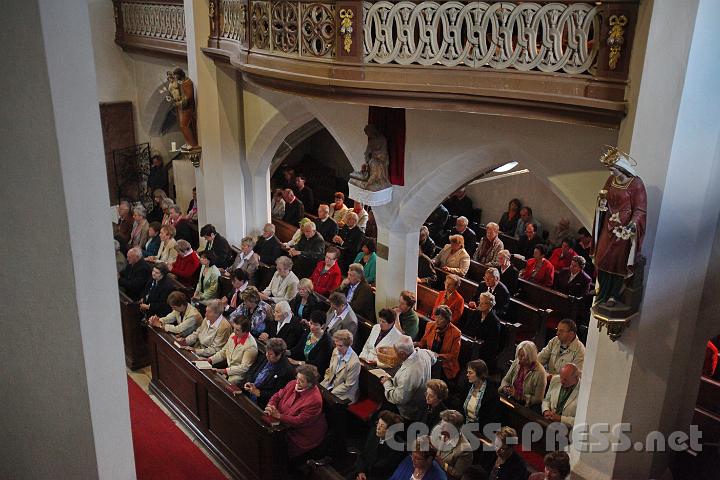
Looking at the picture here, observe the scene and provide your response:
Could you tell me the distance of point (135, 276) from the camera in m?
9.14

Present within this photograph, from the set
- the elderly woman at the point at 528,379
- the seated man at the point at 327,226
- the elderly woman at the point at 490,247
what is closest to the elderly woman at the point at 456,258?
the elderly woman at the point at 490,247

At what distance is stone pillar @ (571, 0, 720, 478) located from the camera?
15.5 feet

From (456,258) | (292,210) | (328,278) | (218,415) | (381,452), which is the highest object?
(292,210)

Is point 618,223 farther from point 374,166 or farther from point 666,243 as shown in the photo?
point 374,166

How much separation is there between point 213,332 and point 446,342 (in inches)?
94.5

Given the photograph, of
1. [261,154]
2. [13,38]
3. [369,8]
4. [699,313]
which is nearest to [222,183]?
[261,154]

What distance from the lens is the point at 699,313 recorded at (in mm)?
5809

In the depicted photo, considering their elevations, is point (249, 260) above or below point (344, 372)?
above

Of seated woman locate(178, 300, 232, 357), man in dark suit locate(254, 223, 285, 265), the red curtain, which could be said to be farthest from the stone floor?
the red curtain

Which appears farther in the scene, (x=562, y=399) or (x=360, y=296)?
(x=360, y=296)

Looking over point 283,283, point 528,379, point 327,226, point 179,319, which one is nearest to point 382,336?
point 528,379

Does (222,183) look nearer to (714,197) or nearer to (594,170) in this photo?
(594,170)

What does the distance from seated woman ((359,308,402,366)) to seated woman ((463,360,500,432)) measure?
3.28ft

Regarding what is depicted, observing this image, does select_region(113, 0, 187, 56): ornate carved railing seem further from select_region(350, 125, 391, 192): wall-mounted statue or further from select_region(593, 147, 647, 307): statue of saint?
select_region(593, 147, 647, 307): statue of saint
